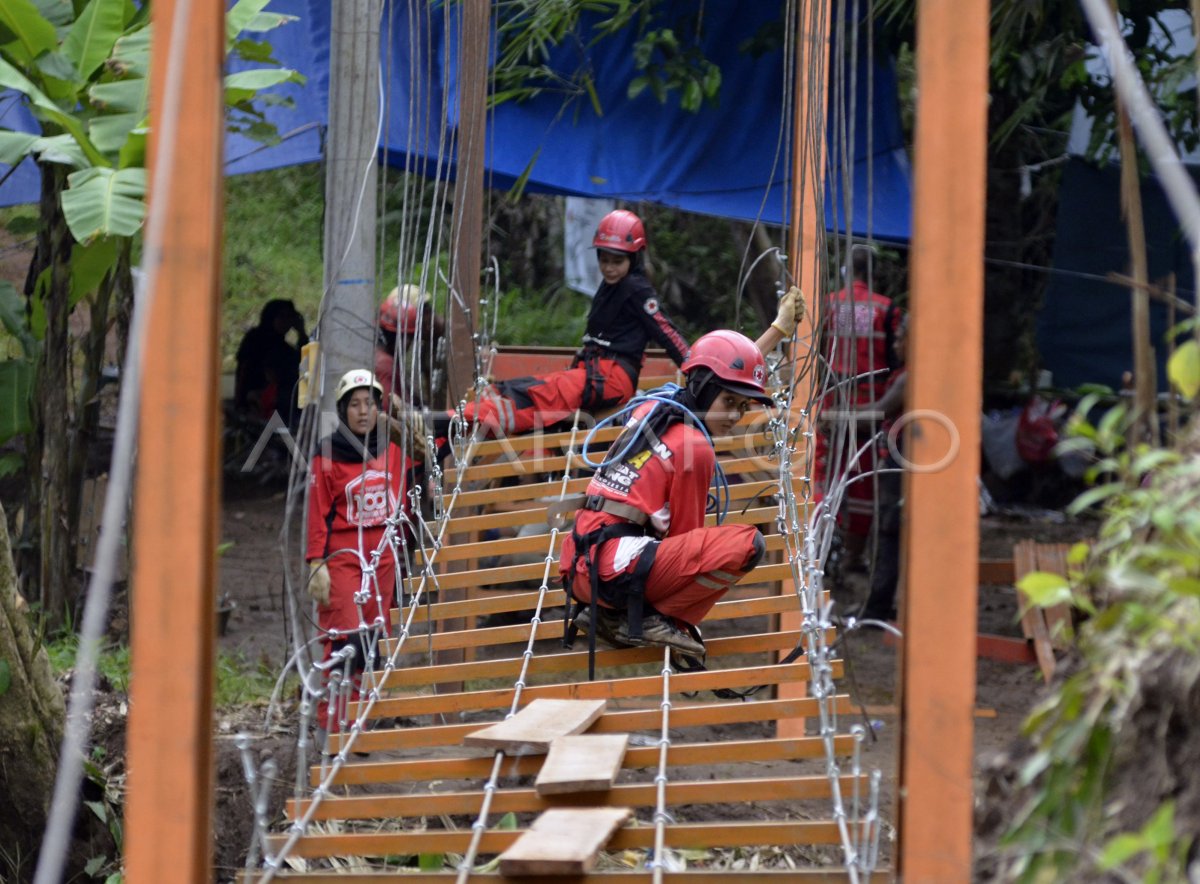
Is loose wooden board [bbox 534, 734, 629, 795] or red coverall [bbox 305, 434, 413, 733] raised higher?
red coverall [bbox 305, 434, 413, 733]

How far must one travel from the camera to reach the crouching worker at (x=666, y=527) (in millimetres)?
4066

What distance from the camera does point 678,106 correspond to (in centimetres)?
776

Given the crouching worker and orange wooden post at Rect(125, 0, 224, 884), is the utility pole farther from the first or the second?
orange wooden post at Rect(125, 0, 224, 884)

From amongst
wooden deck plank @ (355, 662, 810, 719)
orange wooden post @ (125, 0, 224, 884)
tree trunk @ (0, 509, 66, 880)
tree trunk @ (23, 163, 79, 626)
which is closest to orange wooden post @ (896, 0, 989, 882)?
orange wooden post @ (125, 0, 224, 884)

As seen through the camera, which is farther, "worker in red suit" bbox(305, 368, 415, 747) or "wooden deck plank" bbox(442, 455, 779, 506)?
"wooden deck plank" bbox(442, 455, 779, 506)

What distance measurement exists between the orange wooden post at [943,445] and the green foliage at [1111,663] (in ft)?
0.45

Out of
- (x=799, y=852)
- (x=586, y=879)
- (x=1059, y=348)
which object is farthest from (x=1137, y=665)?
(x=1059, y=348)

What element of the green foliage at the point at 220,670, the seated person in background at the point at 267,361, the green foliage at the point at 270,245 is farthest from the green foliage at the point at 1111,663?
the green foliage at the point at 270,245

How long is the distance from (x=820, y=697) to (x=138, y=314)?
1.72m

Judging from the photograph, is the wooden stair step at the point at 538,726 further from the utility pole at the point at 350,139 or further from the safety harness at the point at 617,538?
the utility pole at the point at 350,139

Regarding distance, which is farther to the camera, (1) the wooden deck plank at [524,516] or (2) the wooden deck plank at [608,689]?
(1) the wooden deck plank at [524,516]

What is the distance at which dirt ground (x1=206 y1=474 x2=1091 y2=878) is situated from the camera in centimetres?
574

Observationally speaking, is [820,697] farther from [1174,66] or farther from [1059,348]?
[1059,348]

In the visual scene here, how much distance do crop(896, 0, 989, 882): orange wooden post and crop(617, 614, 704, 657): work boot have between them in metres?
2.01
